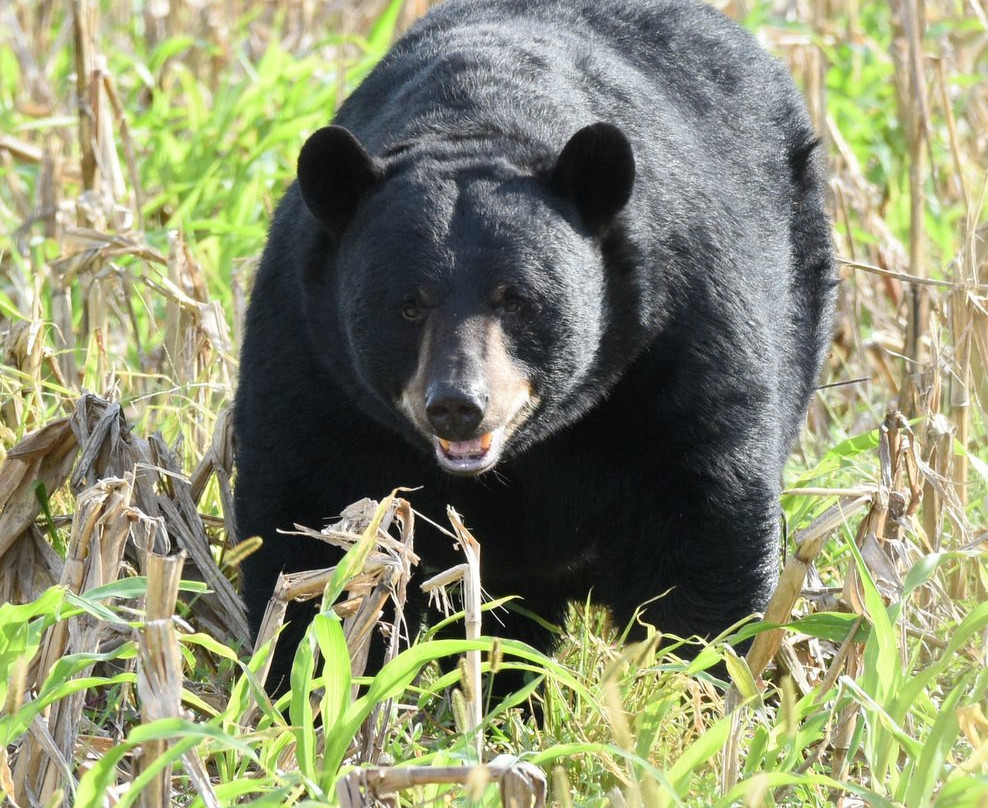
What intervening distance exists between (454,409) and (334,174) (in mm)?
701

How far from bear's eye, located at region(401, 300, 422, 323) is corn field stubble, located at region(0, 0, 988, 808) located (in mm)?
539

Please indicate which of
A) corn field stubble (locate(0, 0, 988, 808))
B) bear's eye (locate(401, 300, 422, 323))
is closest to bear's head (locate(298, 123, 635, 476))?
bear's eye (locate(401, 300, 422, 323))

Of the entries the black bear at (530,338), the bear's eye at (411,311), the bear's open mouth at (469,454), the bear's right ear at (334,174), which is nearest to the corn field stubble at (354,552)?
the black bear at (530,338)

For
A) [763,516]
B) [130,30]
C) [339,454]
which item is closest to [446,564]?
[339,454]

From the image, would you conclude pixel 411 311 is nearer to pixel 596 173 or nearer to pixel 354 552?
pixel 596 173

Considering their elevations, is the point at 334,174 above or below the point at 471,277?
above

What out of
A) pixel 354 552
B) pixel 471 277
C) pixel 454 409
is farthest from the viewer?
pixel 471 277

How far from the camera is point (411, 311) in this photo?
12.0 feet

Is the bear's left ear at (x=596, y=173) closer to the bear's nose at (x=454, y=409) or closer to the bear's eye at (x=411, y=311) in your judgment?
the bear's eye at (x=411, y=311)

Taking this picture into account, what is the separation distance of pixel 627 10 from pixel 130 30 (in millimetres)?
5387

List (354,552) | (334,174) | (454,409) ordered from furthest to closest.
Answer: (334,174), (454,409), (354,552)

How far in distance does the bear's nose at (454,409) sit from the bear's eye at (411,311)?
235 millimetres

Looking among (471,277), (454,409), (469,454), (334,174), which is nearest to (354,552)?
(454,409)

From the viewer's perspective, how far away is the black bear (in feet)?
12.0
